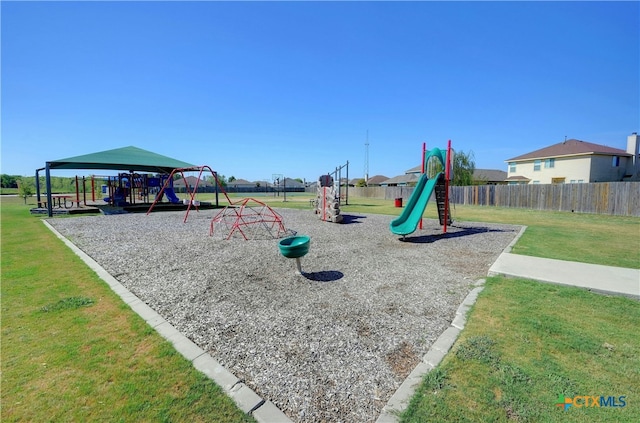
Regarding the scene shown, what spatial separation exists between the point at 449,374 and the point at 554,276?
3.85m

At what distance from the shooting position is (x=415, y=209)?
9.55m

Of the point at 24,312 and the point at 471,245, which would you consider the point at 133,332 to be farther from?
A: the point at 471,245

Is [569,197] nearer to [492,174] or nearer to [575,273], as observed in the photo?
[575,273]

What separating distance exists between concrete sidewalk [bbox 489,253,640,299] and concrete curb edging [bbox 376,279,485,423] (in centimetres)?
190

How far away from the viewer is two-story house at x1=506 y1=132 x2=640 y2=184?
28.3 meters

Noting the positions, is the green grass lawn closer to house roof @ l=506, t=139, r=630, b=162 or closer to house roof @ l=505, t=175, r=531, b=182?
house roof @ l=506, t=139, r=630, b=162

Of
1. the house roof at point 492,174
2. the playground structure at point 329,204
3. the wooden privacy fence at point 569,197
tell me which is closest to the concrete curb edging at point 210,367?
the playground structure at point 329,204

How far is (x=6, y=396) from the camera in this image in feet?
7.27

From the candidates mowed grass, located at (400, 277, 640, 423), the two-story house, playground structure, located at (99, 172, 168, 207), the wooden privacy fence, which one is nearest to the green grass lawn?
mowed grass, located at (400, 277, 640, 423)

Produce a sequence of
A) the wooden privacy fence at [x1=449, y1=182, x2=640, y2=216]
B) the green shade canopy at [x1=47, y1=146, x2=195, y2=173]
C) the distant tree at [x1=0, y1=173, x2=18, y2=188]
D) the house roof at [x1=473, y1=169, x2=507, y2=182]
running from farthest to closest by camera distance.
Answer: the distant tree at [x1=0, y1=173, x2=18, y2=188], the house roof at [x1=473, y1=169, x2=507, y2=182], the green shade canopy at [x1=47, y1=146, x2=195, y2=173], the wooden privacy fence at [x1=449, y1=182, x2=640, y2=216]

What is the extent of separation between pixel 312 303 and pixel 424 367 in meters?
1.88

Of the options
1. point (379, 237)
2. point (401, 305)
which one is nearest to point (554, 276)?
point (401, 305)

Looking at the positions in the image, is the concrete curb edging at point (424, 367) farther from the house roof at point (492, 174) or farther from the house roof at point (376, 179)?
the house roof at point (376, 179)

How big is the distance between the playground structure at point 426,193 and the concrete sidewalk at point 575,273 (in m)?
3.38
